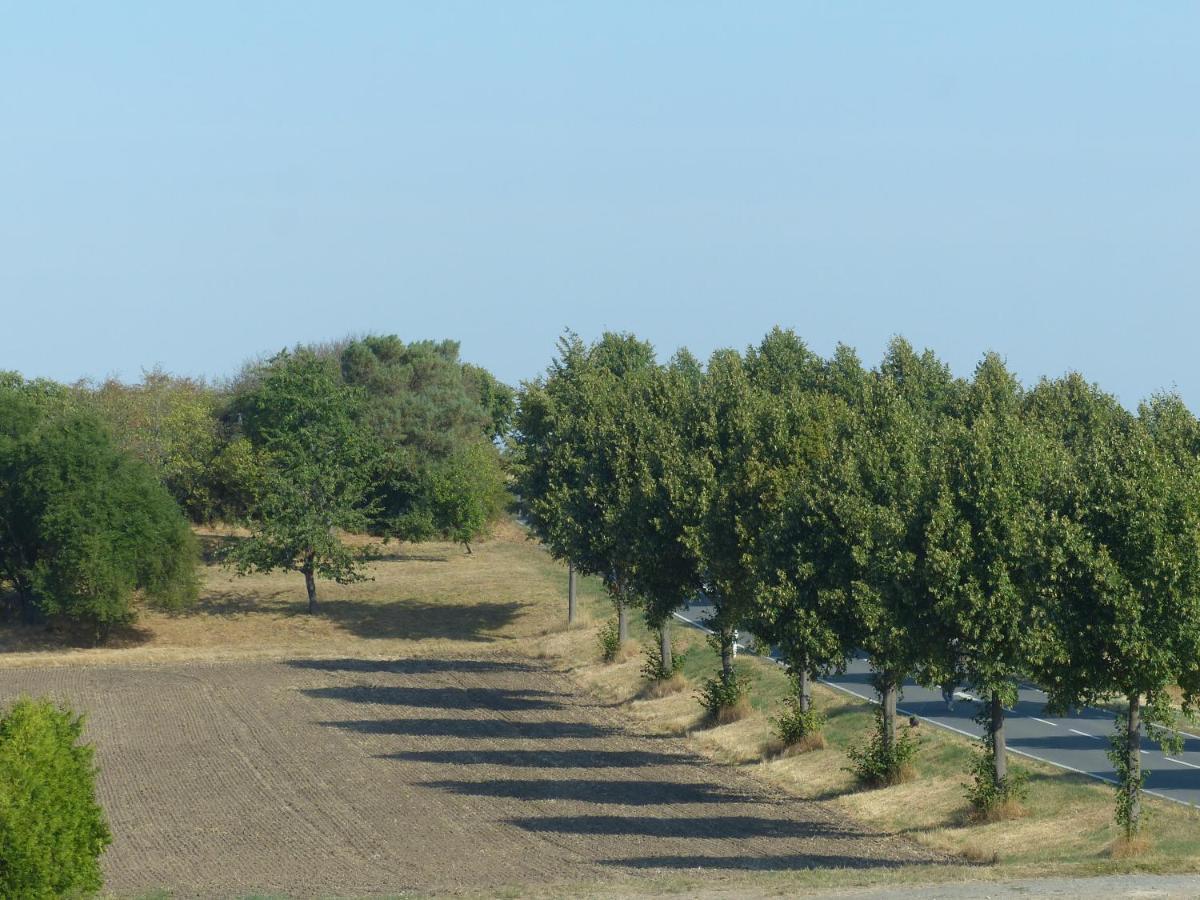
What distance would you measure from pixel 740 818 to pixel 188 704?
25408mm

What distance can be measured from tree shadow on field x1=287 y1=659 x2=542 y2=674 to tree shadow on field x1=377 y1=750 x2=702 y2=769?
17768mm

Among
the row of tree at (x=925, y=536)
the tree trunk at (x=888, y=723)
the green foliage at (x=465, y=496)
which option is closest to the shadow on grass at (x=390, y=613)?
the green foliage at (x=465, y=496)

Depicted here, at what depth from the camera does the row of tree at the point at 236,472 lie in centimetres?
6938

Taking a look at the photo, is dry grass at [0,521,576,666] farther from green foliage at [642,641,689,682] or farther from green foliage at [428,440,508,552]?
green foliage at [642,641,689,682]

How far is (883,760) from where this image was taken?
37469 mm

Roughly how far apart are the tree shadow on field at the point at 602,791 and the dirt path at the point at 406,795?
8cm

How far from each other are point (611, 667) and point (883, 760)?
23.4 metres

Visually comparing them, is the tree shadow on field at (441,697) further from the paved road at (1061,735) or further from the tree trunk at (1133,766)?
the tree trunk at (1133,766)

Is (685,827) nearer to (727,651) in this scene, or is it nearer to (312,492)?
(727,651)

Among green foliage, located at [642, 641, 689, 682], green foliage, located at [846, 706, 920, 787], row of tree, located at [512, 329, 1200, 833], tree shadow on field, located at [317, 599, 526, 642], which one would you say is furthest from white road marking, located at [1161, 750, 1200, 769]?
tree shadow on field, located at [317, 599, 526, 642]

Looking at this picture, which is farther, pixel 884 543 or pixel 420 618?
pixel 420 618

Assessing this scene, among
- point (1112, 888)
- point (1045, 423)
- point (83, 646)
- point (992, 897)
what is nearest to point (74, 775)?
point (992, 897)

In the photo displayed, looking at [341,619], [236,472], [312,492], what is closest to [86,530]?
[312,492]

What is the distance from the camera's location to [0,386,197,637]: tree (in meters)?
68.2
